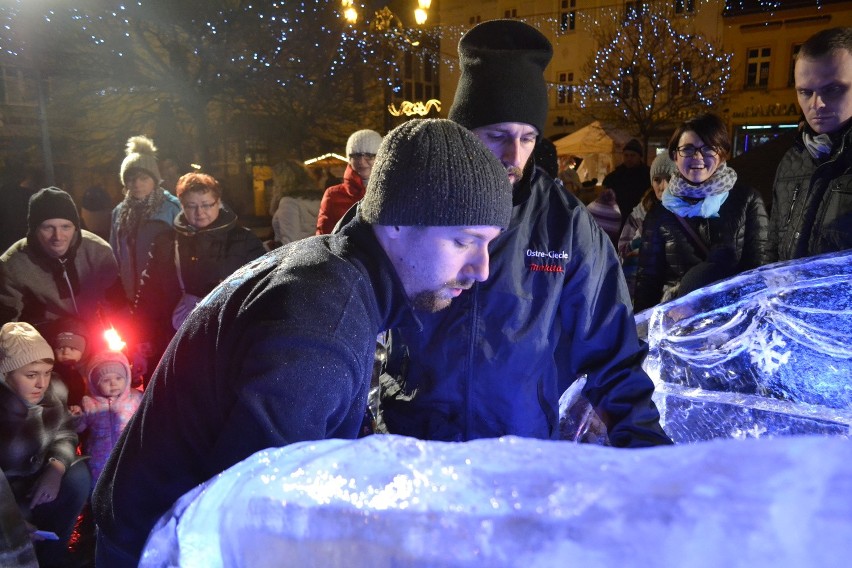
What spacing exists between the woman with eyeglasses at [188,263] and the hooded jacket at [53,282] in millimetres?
306

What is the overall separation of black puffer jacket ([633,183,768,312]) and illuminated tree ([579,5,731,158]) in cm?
2078

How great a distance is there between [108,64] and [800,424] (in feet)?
55.1

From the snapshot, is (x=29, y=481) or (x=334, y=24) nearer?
(x=29, y=481)

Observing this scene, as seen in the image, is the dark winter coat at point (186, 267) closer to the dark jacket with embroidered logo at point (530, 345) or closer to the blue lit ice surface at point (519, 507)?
the dark jacket with embroidered logo at point (530, 345)

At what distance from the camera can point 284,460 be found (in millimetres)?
684

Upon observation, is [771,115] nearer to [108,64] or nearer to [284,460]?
[108,64]

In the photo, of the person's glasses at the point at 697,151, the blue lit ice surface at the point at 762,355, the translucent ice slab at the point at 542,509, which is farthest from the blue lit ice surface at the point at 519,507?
the person's glasses at the point at 697,151

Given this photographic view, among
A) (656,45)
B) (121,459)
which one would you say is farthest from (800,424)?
(656,45)

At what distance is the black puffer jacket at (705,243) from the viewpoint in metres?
3.47

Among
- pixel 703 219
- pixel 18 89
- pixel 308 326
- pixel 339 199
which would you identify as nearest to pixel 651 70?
pixel 339 199

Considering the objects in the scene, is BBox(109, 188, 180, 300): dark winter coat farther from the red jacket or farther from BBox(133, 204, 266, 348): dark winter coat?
the red jacket

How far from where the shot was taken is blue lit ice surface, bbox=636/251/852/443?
1808 mm

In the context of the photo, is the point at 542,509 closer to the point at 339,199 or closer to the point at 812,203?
the point at 812,203

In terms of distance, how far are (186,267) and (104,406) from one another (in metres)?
1.21
